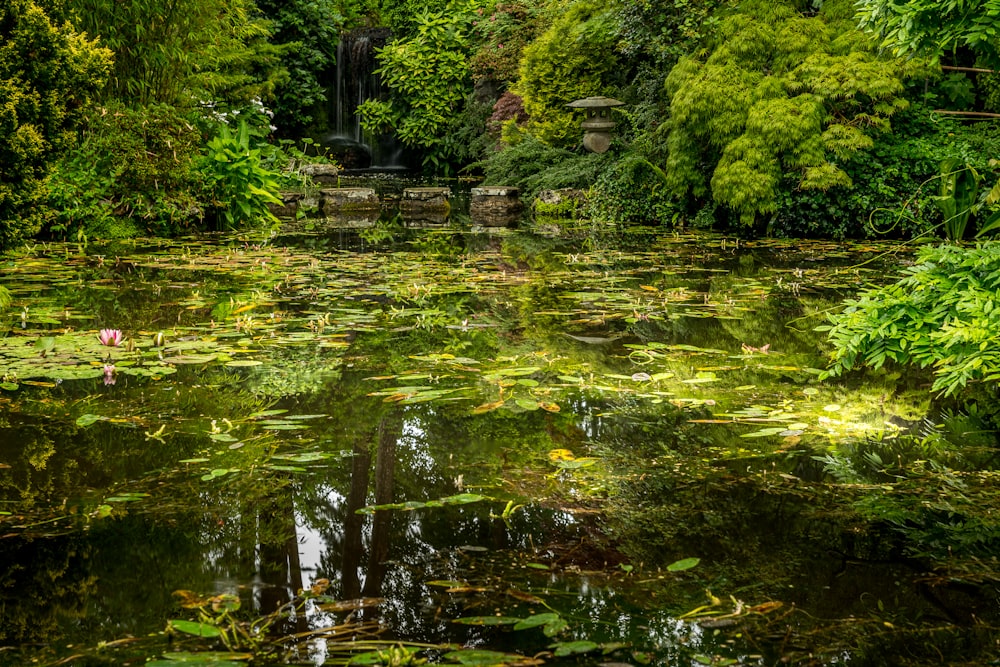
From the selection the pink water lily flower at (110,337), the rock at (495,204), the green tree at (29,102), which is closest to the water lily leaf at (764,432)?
the pink water lily flower at (110,337)

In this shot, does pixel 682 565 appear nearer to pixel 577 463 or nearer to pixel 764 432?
pixel 577 463

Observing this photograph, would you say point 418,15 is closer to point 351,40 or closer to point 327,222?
point 351,40

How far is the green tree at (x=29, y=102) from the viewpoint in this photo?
4.93 metres

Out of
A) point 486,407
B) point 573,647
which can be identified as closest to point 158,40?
point 486,407

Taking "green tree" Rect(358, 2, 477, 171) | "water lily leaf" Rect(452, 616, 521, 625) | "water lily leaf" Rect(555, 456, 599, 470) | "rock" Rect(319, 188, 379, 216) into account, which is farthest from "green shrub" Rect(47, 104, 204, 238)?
"green tree" Rect(358, 2, 477, 171)

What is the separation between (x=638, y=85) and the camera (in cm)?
1291

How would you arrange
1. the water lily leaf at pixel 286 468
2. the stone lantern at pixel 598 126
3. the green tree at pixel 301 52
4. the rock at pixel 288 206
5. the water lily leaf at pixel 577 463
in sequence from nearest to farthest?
the water lily leaf at pixel 286 468 < the water lily leaf at pixel 577 463 < the rock at pixel 288 206 < the stone lantern at pixel 598 126 < the green tree at pixel 301 52

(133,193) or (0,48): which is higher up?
(0,48)

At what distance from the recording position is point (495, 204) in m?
12.0

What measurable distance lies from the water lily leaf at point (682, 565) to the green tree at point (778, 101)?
7224 mm

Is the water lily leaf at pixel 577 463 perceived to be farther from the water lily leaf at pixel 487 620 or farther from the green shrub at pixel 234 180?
the green shrub at pixel 234 180

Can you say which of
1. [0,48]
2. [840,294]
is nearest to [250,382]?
[0,48]

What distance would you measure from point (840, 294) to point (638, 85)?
7998 millimetres

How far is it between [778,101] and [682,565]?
25.1 ft
